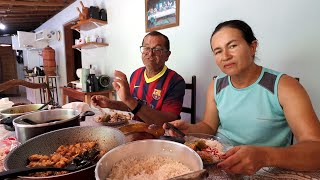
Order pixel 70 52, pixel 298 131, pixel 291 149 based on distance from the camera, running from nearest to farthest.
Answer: pixel 291 149
pixel 298 131
pixel 70 52

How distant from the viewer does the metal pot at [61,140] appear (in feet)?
2.04

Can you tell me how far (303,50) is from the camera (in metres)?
1.46

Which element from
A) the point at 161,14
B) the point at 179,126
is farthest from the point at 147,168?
the point at 161,14

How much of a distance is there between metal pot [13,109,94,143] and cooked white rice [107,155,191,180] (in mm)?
349

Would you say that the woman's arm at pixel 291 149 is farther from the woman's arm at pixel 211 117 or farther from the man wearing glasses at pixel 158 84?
the man wearing glasses at pixel 158 84

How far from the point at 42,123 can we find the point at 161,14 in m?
1.98

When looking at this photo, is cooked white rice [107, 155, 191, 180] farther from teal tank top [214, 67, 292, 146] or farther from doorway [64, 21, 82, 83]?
doorway [64, 21, 82, 83]

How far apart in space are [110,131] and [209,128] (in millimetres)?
645

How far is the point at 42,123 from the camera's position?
0.86m

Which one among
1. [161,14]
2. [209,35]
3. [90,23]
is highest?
[90,23]

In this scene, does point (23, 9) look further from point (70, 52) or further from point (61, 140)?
point (61, 140)

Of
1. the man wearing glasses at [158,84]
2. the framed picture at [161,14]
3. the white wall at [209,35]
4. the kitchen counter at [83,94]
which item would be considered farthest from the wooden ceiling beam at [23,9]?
the man wearing glasses at [158,84]

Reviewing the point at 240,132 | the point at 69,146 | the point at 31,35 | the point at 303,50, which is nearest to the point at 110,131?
the point at 69,146

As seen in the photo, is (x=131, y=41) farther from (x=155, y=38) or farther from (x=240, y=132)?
(x=240, y=132)
